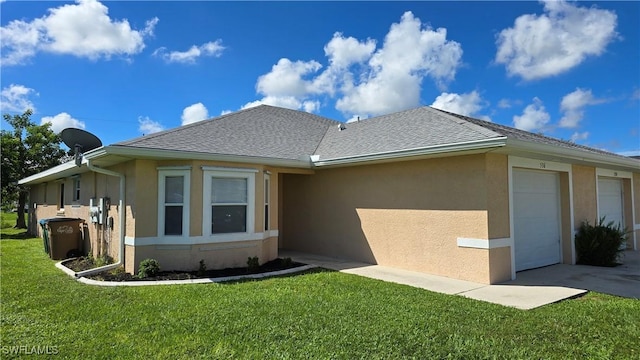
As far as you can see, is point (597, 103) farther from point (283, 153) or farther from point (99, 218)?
point (99, 218)

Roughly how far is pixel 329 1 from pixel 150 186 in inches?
306

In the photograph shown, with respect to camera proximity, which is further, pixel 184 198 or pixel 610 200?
pixel 610 200

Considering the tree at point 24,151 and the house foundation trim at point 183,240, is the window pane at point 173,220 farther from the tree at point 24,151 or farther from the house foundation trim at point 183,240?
the tree at point 24,151

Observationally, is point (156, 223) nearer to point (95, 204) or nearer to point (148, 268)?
point (148, 268)

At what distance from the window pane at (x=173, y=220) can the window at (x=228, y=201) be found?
58 cm

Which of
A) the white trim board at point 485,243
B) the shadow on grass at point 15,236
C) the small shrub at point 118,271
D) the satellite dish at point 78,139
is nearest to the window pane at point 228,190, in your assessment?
the small shrub at point 118,271

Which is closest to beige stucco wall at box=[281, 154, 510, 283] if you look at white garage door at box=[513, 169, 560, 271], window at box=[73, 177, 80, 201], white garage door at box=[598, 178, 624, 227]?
white garage door at box=[513, 169, 560, 271]

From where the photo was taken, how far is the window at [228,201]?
349 inches

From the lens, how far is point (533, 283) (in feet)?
25.1

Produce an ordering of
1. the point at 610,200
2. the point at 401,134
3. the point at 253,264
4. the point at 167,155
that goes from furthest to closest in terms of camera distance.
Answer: the point at 610,200
the point at 401,134
the point at 253,264
the point at 167,155

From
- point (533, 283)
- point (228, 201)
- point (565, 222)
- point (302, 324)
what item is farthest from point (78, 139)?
point (565, 222)

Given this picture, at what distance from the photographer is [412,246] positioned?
9078 mm

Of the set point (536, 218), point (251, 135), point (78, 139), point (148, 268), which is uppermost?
point (251, 135)

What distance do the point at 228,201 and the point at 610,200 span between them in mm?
12713
